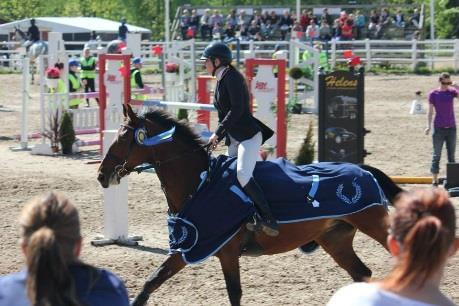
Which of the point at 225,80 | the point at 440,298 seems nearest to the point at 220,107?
the point at 225,80

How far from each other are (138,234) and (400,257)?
8210 millimetres

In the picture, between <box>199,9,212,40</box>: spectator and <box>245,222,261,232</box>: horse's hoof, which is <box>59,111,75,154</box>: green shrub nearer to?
<box>245,222,261,232</box>: horse's hoof

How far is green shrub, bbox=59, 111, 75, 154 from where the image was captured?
1797cm

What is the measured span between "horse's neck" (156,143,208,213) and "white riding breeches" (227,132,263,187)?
11.5 inches

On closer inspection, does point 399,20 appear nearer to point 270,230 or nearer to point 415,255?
point 270,230

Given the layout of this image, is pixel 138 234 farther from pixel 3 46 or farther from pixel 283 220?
pixel 3 46

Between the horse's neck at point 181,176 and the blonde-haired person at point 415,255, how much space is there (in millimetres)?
4486

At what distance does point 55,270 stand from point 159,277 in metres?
4.15

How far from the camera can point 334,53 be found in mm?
36344

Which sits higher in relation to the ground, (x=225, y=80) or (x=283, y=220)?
(x=225, y=80)

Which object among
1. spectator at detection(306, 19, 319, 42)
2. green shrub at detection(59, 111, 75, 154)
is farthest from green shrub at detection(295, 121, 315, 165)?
spectator at detection(306, 19, 319, 42)

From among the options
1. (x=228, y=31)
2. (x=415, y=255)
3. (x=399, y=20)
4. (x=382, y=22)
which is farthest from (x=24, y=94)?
(x=399, y=20)

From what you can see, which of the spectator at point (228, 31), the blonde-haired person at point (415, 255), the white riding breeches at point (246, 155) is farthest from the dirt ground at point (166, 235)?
the spectator at point (228, 31)

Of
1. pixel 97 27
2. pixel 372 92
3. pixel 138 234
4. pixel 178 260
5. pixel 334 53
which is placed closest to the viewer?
pixel 178 260
